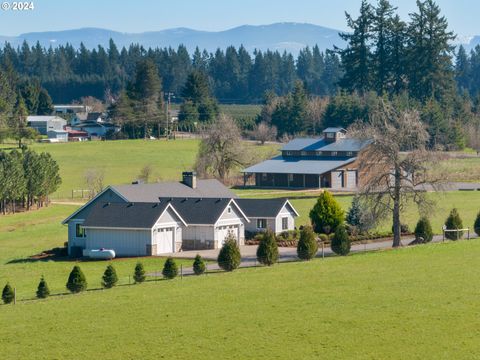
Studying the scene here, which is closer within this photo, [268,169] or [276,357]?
[276,357]

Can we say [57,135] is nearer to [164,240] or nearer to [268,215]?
[268,215]

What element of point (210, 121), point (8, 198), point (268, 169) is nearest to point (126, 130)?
point (210, 121)

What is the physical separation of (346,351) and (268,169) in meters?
74.2

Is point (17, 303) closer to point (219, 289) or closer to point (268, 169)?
point (219, 289)

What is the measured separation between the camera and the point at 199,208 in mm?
63969

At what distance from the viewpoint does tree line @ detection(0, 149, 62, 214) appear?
80.3 m

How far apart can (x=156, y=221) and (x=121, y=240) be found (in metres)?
2.46

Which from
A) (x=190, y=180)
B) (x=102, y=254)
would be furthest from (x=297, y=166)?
(x=102, y=254)

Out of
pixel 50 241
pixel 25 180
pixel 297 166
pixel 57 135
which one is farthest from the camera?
pixel 57 135

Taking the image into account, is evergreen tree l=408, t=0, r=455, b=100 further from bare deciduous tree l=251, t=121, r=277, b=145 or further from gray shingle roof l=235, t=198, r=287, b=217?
gray shingle roof l=235, t=198, r=287, b=217

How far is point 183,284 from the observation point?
150 ft

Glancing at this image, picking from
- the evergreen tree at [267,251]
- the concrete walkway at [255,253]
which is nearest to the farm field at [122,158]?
the concrete walkway at [255,253]

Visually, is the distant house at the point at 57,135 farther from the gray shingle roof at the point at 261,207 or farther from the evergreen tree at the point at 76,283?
the evergreen tree at the point at 76,283

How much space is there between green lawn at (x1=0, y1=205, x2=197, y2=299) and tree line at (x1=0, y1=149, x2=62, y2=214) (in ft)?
7.94
